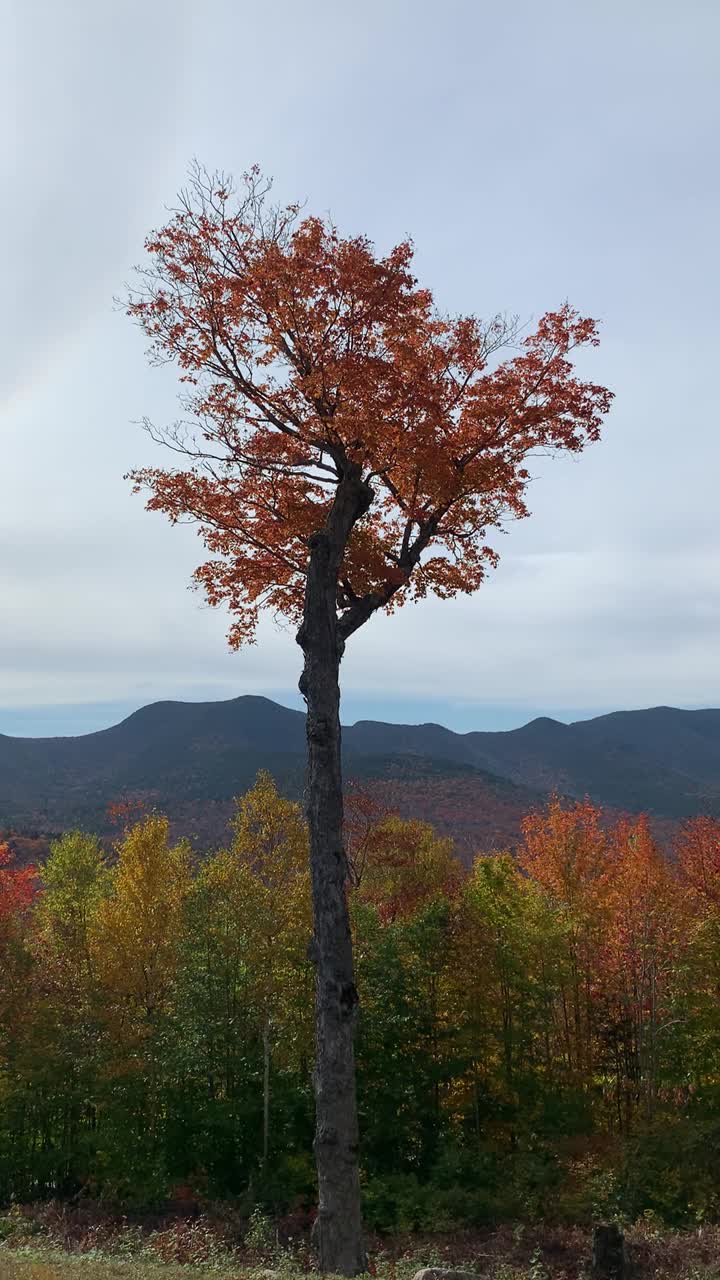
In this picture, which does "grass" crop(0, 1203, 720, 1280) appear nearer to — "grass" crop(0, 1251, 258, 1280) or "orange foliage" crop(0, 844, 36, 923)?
"grass" crop(0, 1251, 258, 1280)

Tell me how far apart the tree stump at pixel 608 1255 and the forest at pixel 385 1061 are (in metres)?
4.79

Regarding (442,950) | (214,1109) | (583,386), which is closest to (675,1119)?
(442,950)

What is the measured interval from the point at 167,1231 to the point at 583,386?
1843 centimetres

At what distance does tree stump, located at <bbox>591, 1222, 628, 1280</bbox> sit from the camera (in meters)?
12.5

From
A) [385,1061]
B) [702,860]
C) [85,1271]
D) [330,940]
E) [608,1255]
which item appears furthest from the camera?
[702,860]

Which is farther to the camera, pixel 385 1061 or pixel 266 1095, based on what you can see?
pixel 385 1061

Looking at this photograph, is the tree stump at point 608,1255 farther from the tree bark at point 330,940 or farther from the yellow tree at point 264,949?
the yellow tree at point 264,949

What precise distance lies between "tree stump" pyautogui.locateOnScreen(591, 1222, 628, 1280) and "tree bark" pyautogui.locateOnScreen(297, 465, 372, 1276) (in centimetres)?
573

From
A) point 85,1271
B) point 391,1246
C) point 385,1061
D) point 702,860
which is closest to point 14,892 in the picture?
point 385,1061

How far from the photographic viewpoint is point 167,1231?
55.0 feet

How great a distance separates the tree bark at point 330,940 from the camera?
29.9 feet

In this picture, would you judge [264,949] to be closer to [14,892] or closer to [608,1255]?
[608,1255]

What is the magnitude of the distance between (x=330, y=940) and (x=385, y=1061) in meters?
12.7

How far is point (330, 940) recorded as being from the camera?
31.7 ft
